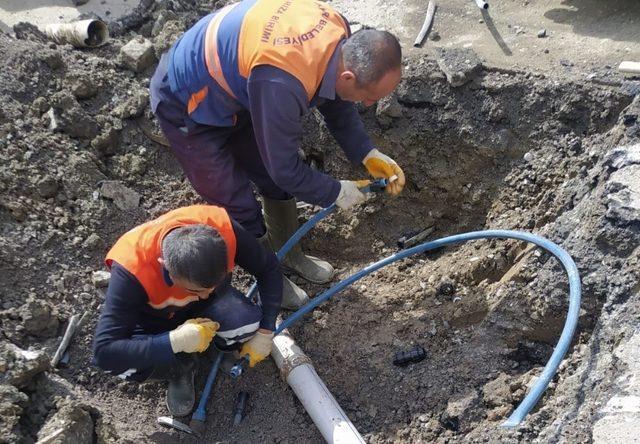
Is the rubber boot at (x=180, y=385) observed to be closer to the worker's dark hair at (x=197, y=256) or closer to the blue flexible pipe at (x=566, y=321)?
the blue flexible pipe at (x=566, y=321)

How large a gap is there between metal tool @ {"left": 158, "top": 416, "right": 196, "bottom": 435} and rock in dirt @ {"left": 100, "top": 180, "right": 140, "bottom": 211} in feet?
4.50

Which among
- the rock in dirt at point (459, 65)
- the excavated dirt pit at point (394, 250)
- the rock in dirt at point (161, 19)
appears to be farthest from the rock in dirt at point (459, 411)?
the rock in dirt at point (161, 19)

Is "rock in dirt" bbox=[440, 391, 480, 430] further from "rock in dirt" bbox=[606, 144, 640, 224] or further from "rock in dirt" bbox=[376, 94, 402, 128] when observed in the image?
"rock in dirt" bbox=[376, 94, 402, 128]

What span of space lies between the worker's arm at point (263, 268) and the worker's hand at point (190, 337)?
12.9 inches

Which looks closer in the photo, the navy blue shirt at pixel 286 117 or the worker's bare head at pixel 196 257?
the worker's bare head at pixel 196 257

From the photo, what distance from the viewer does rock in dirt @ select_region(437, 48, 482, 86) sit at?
157 inches

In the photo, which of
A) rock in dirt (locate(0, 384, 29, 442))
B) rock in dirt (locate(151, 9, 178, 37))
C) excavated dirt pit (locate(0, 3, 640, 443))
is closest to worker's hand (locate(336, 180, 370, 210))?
excavated dirt pit (locate(0, 3, 640, 443))

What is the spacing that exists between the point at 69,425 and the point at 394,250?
2.29 meters

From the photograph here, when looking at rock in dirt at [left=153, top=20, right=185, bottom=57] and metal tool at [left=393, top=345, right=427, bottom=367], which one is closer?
metal tool at [left=393, top=345, right=427, bottom=367]

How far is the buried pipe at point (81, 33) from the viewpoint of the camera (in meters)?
4.55

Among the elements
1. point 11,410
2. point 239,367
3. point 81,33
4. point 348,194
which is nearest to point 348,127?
point 348,194

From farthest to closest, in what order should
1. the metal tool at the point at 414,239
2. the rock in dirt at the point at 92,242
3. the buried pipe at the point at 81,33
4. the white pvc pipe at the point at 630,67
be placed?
the buried pipe at the point at 81,33
the metal tool at the point at 414,239
the white pvc pipe at the point at 630,67
the rock in dirt at the point at 92,242

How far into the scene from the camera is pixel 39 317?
128 inches

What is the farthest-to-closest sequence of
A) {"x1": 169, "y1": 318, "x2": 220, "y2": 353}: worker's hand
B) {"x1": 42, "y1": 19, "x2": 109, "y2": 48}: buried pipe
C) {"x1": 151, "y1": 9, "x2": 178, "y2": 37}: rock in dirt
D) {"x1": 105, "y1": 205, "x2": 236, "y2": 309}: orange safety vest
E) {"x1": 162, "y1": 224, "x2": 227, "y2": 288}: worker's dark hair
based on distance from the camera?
{"x1": 151, "y1": 9, "x2": 178, "y2": 37}: rock in dirt
{"x1": 42, "y1": 19, "x2": 109, "y2": 48}: buried pipe
{"x1": 169, "y1": 318, "x2": 220, "y2": 353}: worker's hand
{"x1": 105, "y1": 205, "x2": 236, "y2": 309}: orange safety vest
{"x1": 162, "y1": 224, "x2": 227, "y2": 288}: worker's dark hair
